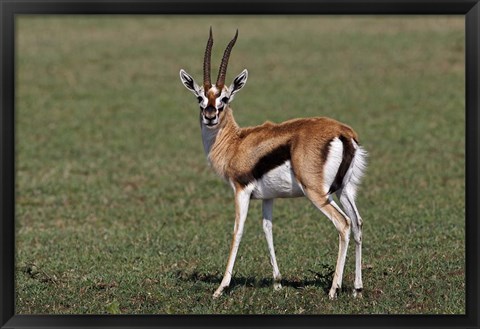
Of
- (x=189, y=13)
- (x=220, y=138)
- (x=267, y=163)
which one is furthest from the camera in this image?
(x=220, y=138)

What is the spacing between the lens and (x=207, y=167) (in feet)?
52.4

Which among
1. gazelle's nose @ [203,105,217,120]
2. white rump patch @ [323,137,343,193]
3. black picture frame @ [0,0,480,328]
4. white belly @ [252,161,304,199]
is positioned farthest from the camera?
gazelle's nose @ [203,105,217,120]

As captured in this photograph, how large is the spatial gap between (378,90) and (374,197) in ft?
29.6

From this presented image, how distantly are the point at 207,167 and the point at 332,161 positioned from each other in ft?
27.4

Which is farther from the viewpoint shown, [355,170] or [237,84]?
[237,84]

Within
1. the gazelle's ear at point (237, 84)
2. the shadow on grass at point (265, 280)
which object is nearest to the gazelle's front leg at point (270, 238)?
the shadow on grass at point (265, 280)

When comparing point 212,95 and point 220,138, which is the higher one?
point 212,95

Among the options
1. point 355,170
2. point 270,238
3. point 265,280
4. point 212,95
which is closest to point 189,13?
point 212,95

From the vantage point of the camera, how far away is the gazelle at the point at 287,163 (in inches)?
304


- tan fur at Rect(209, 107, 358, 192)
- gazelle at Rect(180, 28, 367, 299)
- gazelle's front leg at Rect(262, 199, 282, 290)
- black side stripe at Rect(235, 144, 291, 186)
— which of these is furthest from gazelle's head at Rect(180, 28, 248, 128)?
gazelle's front leg at Rect(262, 199, 282, 290)

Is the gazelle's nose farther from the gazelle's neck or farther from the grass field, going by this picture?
the grass field

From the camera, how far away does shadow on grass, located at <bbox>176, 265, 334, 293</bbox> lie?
8398 millimetres

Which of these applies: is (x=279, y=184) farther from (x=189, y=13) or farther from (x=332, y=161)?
(x=189, y=13)

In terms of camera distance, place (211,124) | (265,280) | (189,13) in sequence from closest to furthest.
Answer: (189,13) < (211,124) < (265,280)
